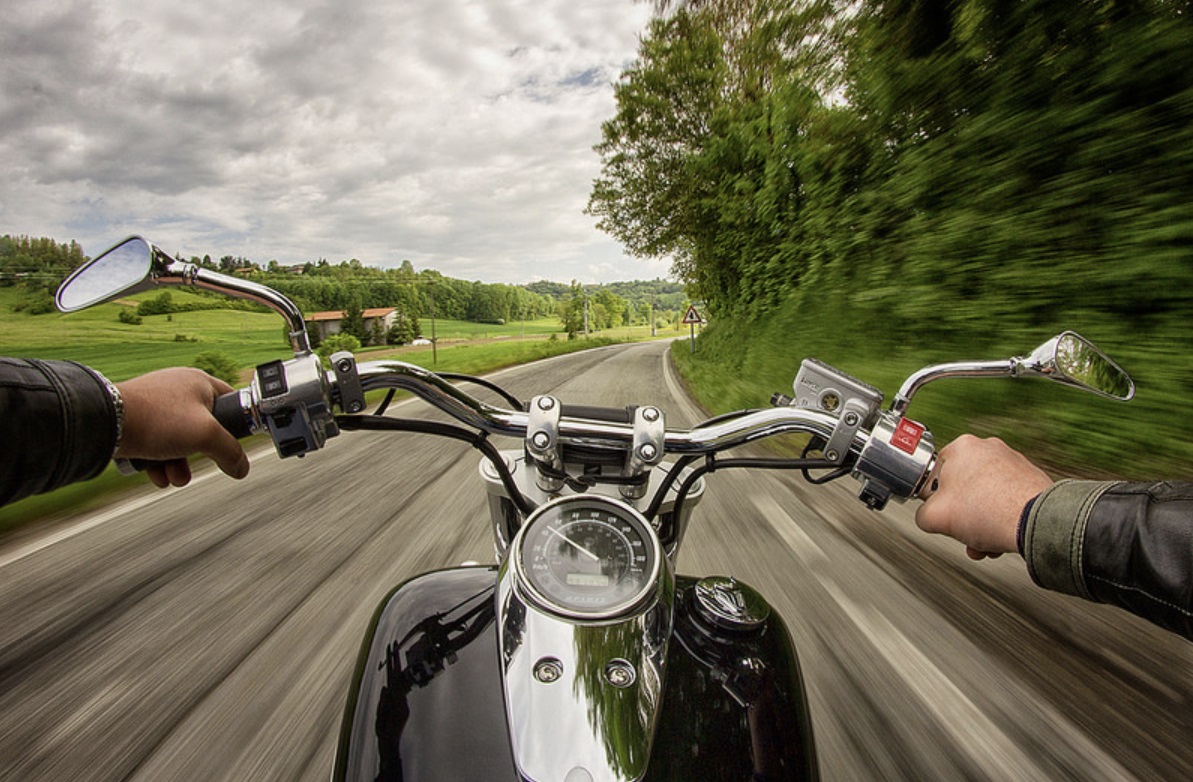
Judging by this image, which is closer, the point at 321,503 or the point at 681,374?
the point at 321,503

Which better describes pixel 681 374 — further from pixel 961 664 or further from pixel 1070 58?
pixel 961 664

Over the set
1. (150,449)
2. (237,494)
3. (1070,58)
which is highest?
(1070,58)

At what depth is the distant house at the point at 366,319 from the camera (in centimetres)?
1623

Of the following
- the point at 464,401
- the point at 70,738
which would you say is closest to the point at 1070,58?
the point at 464,401

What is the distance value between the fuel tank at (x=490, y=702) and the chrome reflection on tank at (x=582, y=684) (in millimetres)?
28

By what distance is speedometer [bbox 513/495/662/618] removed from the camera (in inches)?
33.0

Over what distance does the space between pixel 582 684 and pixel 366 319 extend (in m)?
29.6

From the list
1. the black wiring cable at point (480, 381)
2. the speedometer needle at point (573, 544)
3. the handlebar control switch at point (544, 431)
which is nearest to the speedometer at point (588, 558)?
the speedometer needle at point (573, 544)

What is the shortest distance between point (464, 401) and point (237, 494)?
3.57 meters

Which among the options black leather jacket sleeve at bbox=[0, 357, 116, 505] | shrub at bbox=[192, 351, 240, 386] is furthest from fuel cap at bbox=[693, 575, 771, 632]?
shrub at bbox=[192, 351, 240, 386]

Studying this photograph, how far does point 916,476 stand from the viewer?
3.02ft

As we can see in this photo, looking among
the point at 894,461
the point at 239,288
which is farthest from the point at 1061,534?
the point at 239,288

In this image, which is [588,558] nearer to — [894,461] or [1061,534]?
[894,461]

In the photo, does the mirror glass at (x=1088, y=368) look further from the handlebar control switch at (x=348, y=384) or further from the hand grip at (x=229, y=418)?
the hand grip at (x=229, y=418)
